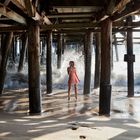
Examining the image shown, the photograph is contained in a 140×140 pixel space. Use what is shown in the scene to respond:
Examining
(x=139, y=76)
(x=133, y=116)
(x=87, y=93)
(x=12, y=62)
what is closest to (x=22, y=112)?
(x=133, y=116)

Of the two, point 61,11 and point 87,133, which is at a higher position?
point 61,11

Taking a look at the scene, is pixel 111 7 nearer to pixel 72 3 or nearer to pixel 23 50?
pixel 72 3

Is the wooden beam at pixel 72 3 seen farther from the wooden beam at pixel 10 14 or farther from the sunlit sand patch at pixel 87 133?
the sunlit sand patch at pixel 87 133

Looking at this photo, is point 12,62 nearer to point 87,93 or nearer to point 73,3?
point 87,93

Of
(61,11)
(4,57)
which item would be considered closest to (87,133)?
(61,11)

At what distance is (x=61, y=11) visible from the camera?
1046 cm

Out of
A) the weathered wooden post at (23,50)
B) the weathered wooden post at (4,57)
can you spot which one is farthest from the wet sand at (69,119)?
the weathered wooden post at (23,50)

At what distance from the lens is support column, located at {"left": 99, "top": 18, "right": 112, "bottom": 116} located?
29.4ft

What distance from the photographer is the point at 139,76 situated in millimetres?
22594

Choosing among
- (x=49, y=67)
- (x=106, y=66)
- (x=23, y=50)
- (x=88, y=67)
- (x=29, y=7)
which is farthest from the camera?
(x=23, y=50)

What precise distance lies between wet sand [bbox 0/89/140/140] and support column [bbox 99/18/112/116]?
0.24 metres

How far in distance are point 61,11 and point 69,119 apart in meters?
3.55

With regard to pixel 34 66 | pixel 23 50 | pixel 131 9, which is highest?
pixel 131 9

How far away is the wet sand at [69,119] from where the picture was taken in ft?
18.0
